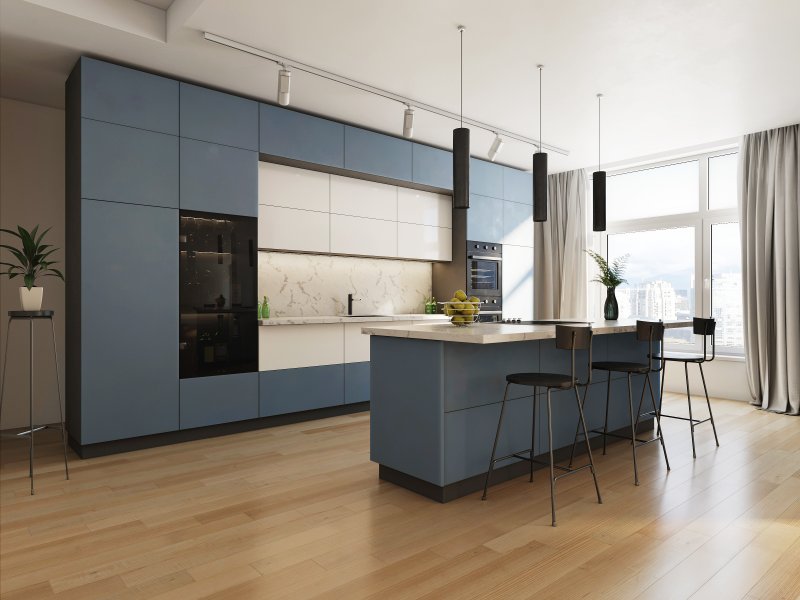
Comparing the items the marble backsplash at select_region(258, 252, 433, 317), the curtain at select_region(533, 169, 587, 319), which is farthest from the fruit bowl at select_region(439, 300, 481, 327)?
the curtain at select_region(533, 169, 587, 319)

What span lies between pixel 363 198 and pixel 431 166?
956 millimetres

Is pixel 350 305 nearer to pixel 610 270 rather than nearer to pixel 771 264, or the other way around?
pixel 610 270

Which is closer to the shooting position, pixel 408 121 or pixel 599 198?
pixel 408 121

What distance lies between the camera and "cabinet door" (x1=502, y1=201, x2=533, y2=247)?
694cm

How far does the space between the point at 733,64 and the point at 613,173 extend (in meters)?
3.24

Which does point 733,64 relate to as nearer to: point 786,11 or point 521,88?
point 786,11

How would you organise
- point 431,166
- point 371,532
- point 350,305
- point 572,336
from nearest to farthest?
point 371,532
point 572,336
point 350,305
point 431,166

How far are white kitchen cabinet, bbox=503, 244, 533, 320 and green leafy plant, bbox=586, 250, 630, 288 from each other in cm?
81

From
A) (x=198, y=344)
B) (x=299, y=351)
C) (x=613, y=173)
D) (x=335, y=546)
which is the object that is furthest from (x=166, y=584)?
(x=613, y=173)

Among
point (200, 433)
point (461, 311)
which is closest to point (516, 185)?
point (461, 311)

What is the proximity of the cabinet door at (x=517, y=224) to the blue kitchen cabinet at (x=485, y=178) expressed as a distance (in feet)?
0.82

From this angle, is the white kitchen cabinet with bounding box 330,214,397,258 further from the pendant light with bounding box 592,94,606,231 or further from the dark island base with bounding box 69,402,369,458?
the pendant light with bounding box 592,94,606,231

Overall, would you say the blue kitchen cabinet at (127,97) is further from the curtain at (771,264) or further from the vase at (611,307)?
the curtain at (771,264)

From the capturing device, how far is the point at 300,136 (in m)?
4.96
